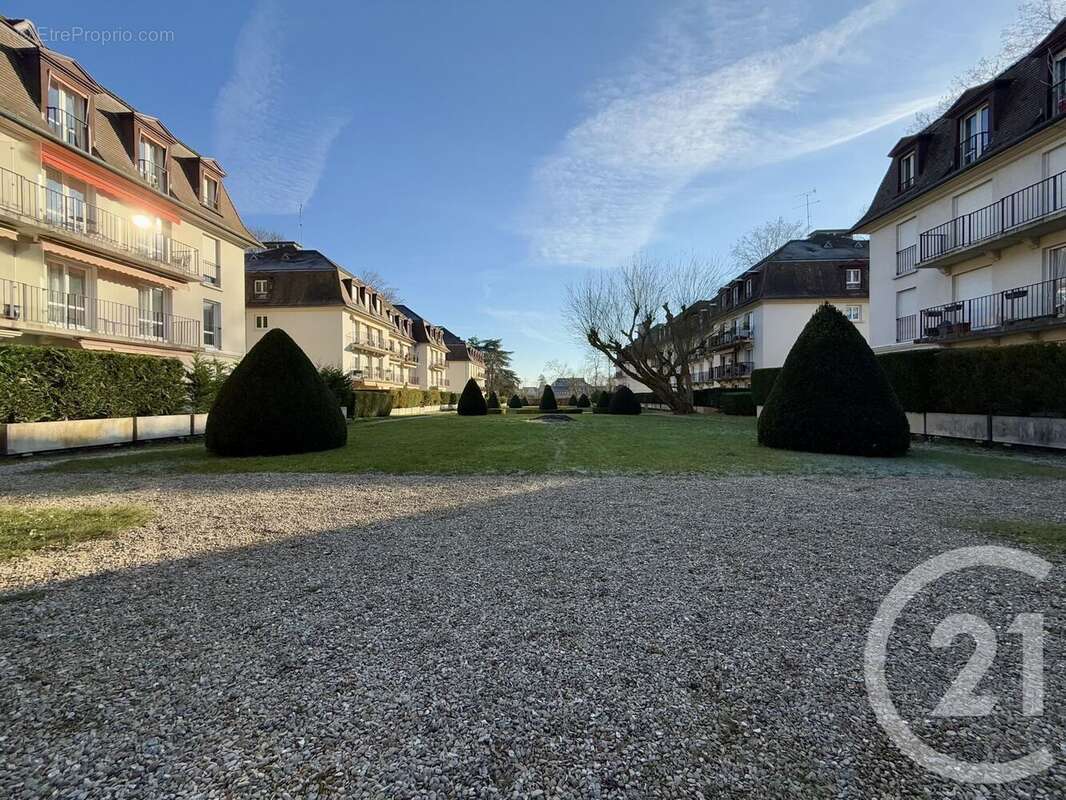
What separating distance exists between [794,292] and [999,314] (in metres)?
17.8

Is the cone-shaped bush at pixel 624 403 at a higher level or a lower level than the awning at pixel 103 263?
lower

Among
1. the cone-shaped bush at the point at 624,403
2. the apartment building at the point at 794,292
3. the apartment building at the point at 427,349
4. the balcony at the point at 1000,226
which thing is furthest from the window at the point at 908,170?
the apartment building at the point at 427,349

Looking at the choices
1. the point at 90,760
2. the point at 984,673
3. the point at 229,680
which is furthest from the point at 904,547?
the point at 90,760

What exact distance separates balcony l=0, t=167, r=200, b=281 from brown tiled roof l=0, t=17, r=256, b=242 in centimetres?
144

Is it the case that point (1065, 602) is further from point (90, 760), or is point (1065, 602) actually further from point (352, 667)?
point (90, 760)

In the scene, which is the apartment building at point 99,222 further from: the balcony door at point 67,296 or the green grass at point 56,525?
the green grass at point 56,525

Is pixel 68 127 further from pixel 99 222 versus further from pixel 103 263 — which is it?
pixel 103 263

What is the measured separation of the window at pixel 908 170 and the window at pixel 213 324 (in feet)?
96.1

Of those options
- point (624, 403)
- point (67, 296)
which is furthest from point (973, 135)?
point (67, 296)

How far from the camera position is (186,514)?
5.32 meters

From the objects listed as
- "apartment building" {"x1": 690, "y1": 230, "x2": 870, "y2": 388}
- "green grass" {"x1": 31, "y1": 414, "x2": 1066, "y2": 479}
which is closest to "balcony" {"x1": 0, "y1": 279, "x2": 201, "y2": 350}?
"green grass" {"x1": 31, "y1": 414, "x2": 1066, "y2": 479}

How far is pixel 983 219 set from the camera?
16516mm

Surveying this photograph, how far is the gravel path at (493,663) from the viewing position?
1.65 m

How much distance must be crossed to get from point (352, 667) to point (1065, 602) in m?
4.04
